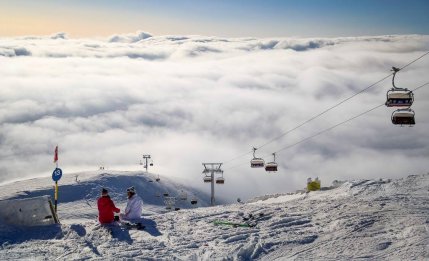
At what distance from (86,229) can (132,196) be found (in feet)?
5.96

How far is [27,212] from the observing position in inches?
556

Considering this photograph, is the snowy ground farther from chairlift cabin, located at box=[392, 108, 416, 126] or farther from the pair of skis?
chairlift cabin, located at box=[392, 108, 416, 126]

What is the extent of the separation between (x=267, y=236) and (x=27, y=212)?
771cm

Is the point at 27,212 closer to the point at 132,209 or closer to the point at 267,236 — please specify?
the point at 132,209

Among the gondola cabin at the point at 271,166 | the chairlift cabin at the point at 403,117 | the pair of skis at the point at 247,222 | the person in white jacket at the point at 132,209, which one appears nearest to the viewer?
the pair of skis at the point at 247,222

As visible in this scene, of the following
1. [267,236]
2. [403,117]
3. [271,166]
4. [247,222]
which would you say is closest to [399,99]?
[403,117]

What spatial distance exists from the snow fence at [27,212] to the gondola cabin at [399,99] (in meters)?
12.9

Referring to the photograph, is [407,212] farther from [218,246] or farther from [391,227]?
[218,246]

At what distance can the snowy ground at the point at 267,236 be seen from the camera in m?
10.3

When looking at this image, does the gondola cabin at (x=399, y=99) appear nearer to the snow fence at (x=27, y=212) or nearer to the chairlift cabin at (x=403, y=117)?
the chairlift cabin at (x=403, y=117)

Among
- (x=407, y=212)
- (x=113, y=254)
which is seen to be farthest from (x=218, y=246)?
(x=407, y=212)

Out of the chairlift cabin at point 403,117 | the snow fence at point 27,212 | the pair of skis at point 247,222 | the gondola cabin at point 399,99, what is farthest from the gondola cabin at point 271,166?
the snow fence at point 27,212

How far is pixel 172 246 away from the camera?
11531mm

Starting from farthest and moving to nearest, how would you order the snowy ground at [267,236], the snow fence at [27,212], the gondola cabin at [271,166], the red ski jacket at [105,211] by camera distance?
the gondola cabin at [271,166], the snow fence at [27,212], the red ski jacket at [105,211], the snowy ground at [267,236]
